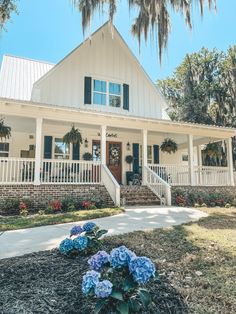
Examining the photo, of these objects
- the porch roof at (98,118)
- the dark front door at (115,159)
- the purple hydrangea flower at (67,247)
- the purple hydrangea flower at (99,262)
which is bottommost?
the purple hydrangea flower at (67,247)

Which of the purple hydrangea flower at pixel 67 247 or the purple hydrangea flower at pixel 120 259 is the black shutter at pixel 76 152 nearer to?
the purple hydrangea flower at pixel 67 247

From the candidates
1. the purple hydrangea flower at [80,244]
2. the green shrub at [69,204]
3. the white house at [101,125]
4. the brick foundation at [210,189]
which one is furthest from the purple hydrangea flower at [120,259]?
the brick foundation at [210,189]

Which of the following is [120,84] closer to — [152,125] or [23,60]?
[152,125]

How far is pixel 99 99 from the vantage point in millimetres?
13391

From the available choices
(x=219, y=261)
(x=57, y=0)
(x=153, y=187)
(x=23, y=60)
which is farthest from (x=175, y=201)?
(x=23, y=60)

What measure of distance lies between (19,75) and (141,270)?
48.8ft

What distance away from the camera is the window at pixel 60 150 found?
41.9 ft

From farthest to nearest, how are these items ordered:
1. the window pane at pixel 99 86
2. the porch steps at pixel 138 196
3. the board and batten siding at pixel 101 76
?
the window pane at pixel 99 86, the board and batten siding at pixel 101 76, the porch steps at pixel 138 196

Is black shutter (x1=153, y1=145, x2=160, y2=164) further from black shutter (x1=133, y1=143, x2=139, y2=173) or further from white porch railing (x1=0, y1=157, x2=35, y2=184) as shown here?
white porch railing (x1=0, y1=157, x2=35, y2=184)

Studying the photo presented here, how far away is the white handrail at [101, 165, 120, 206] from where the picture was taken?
9375 millimetres

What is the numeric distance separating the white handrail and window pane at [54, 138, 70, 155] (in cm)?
312

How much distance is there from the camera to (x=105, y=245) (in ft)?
13.6

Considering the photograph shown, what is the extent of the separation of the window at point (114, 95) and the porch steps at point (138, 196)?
16.2 feet

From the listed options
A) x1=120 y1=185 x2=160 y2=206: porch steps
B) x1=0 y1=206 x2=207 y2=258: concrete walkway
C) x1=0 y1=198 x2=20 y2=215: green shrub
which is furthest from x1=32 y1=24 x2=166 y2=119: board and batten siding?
x1=0 y1=206 x2=207 y2=258: concrete walkway
